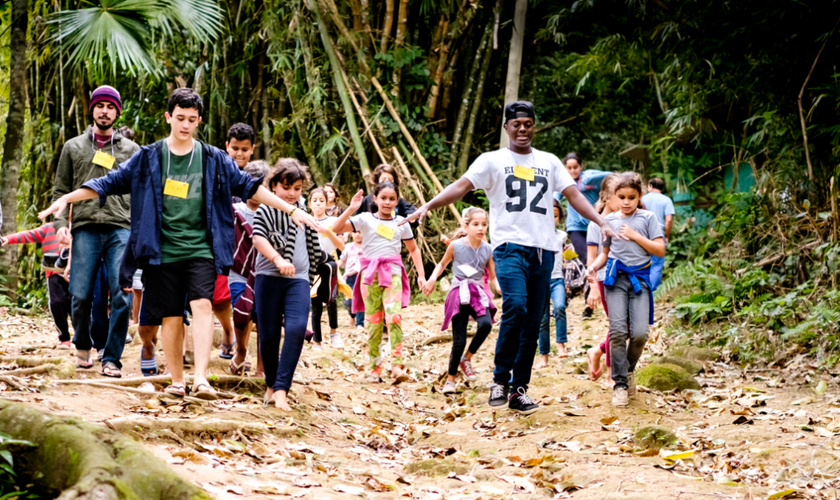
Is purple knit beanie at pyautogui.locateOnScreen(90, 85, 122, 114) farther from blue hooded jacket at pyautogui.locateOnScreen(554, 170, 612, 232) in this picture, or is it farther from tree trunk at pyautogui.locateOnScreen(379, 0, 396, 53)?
tree trunk at pyautogui.locateOnScreen(379, 0, 396, 53)

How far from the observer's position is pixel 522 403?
5.48 meters

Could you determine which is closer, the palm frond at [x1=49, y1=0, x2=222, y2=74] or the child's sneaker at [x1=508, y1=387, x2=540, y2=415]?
the child's sneaker at [x1=508, y1=387, x2=540, y2=415]

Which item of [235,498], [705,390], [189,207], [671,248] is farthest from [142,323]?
[671,248]

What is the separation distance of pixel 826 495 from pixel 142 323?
146 inches

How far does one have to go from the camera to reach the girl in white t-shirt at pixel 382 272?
709cm

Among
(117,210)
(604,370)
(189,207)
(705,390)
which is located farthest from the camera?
(604,370)

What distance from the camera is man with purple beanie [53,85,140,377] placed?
5520 mm

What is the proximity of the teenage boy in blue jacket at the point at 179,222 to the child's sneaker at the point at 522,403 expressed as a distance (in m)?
1.81

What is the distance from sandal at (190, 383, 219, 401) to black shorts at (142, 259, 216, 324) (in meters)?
0.43

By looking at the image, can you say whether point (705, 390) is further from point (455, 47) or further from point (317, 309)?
point (455, 47)

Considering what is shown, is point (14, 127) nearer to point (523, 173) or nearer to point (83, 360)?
point (83, 360)

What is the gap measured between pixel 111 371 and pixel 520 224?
2776mm

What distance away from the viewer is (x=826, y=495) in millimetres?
3525

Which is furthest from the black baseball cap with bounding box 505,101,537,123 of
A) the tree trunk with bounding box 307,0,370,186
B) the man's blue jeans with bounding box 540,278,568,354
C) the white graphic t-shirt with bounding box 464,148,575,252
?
the tree trunk with bounding box 307,0,370,186
